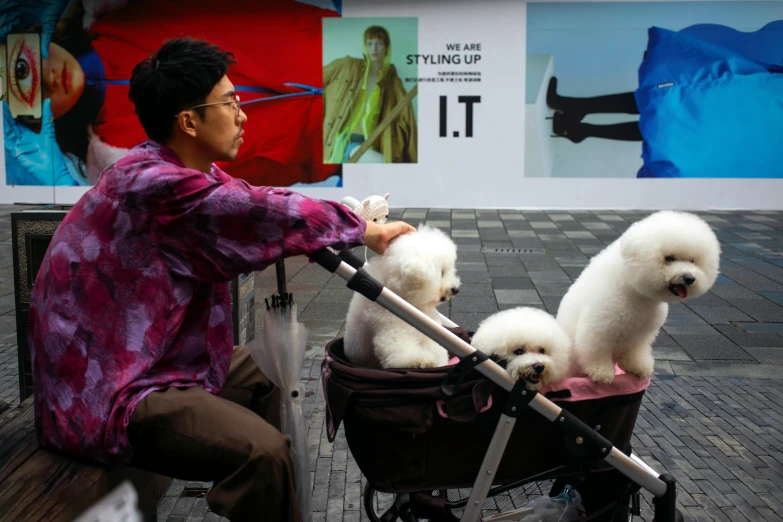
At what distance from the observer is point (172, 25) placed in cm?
1323

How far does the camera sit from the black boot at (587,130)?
13.0m

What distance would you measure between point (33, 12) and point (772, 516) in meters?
13.4

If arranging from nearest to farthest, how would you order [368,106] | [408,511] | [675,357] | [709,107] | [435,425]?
[435,425] → [408,511] → [675,357] → [709,107] → [368,106]

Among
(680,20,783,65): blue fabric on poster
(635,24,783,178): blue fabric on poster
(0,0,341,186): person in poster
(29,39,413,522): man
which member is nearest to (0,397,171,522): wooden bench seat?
(29,39,413,522): man

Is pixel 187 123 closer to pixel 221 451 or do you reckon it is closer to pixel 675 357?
pixel 221 451

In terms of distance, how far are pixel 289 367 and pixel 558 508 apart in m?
1.06

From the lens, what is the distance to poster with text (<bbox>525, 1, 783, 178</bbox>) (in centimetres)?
1280

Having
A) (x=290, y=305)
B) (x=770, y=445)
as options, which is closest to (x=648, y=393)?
(x=770, y=445)

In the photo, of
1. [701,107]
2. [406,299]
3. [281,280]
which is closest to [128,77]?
[701,107]

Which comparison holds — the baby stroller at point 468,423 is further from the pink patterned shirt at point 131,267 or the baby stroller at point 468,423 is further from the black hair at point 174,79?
the black hair at point 174,79

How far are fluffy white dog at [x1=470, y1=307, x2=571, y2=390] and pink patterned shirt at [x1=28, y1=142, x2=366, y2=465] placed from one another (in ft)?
1.82

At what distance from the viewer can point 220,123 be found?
2416 millimetres

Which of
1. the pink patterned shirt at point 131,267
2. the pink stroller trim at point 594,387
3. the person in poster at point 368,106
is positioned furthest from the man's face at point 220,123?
the person in poster at point 368,106

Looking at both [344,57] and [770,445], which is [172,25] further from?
[770,445]
